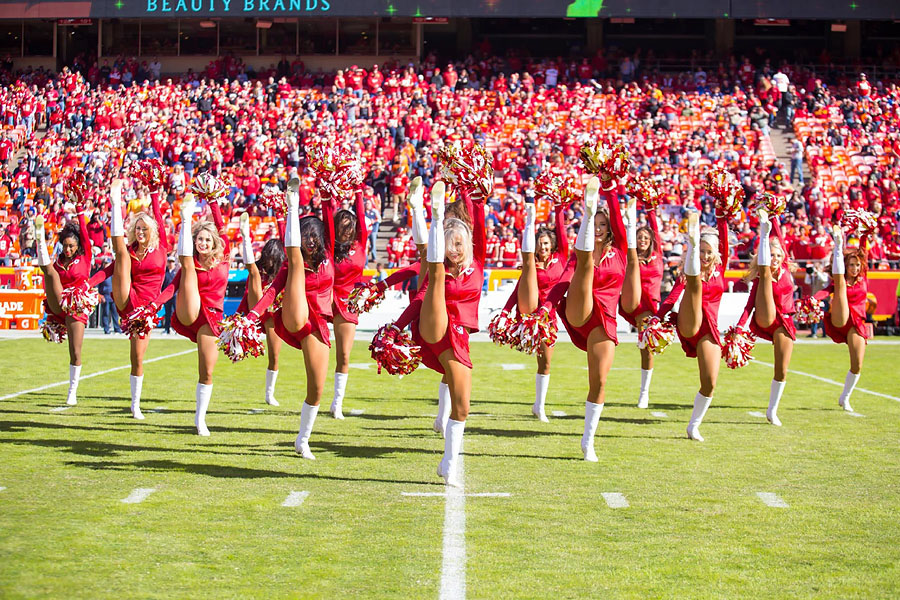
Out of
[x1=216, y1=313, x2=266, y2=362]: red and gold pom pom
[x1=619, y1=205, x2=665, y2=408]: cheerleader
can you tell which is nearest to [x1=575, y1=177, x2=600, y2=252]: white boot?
[x1=216, y1=313, x2=266, y2=362]: red and gold pom pom

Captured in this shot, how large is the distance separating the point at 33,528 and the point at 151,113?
23.5 m

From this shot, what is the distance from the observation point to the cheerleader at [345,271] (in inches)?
318

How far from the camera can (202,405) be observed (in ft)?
25.6

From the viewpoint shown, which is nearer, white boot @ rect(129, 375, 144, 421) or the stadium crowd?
white boot @ rect(129, 375, 144, 421)

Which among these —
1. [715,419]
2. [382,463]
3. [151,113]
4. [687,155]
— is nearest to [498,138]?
[687,155]

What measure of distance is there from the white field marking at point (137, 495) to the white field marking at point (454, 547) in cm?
150

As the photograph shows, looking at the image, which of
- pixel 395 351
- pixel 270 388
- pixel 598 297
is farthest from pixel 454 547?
pixel 270 388

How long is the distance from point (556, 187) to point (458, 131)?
17.9 meters

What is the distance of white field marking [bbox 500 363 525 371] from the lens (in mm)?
13269

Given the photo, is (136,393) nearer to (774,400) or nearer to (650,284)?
(650,284)

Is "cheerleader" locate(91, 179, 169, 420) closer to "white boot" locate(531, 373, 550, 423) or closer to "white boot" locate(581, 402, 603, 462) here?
"white boot" locate(531, 373, 550, 423)

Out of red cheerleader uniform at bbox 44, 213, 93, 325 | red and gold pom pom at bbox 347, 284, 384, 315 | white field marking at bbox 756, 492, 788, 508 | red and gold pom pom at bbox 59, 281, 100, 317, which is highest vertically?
red cheerleader uniform at bbox 44, 213, 93, 325

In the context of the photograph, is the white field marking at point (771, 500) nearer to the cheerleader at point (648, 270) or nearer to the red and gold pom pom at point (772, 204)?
the cheerleader at point (648, 270)

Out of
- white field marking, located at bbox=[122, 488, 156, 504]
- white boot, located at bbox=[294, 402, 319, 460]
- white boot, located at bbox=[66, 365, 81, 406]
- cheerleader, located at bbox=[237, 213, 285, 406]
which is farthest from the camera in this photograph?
white boot, located at bbox=[66, 365, 81, 406]
